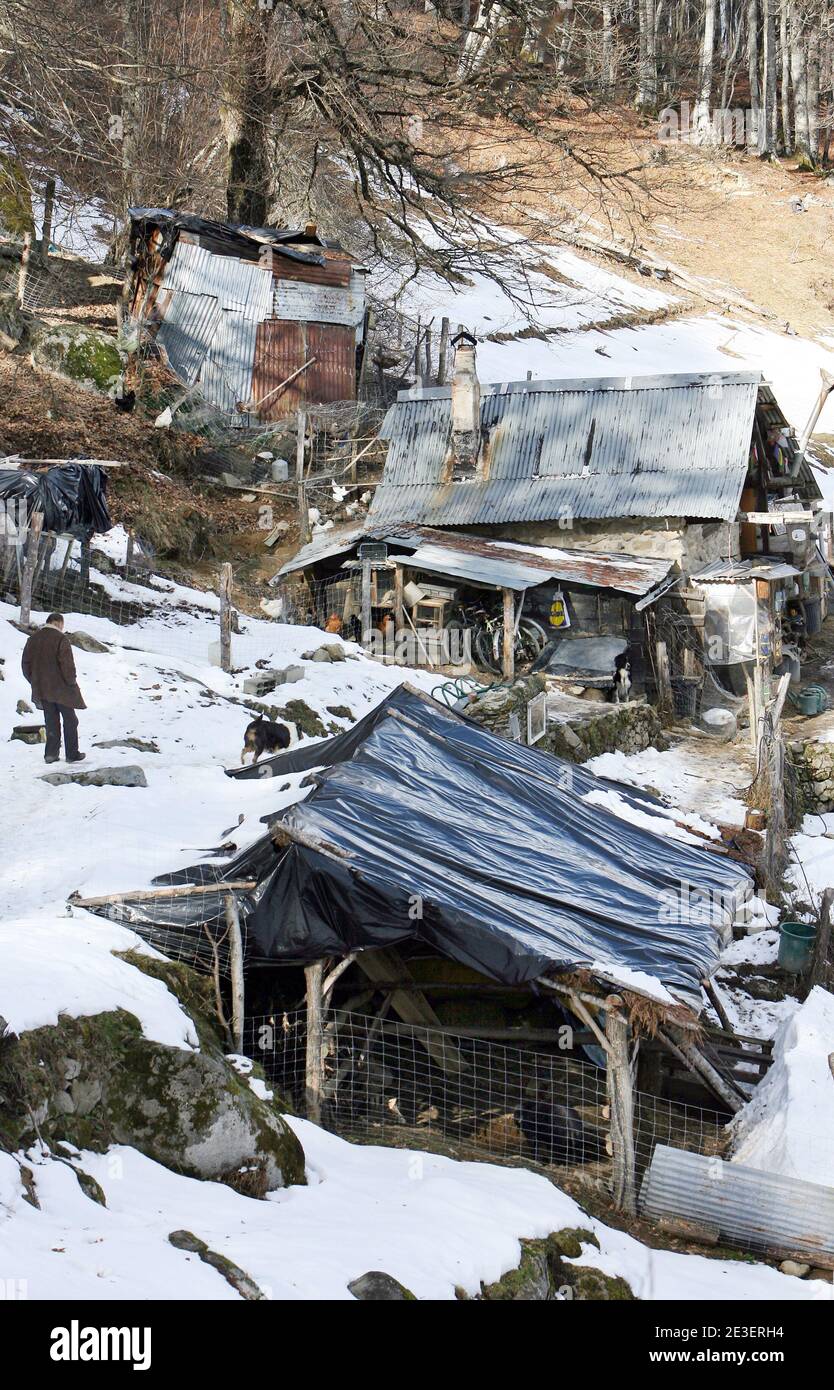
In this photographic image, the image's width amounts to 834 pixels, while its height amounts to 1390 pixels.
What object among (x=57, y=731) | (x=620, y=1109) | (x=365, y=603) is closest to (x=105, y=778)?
(x=57, y=731)

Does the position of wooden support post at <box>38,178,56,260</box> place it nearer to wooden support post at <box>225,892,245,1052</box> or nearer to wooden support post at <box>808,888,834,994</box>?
wooden support post at <box>808,888,834,994</box>

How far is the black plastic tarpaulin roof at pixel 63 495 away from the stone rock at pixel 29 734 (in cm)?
412

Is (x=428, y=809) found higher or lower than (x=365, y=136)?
lower

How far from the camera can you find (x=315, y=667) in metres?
17.8

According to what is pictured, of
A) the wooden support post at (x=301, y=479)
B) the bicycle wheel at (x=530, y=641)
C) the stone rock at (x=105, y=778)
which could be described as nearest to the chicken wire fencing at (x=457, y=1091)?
the stone rock at (x=105, y=778)

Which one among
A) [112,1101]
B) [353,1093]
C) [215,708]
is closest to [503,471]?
[215,708]

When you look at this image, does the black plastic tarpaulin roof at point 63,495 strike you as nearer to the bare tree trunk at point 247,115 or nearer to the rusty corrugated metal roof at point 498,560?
the bare tree trunk at point 247,115

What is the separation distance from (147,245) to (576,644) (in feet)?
45.9

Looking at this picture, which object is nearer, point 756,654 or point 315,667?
point 315,667

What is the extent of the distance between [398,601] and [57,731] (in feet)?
34.8

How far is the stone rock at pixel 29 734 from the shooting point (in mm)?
13305
